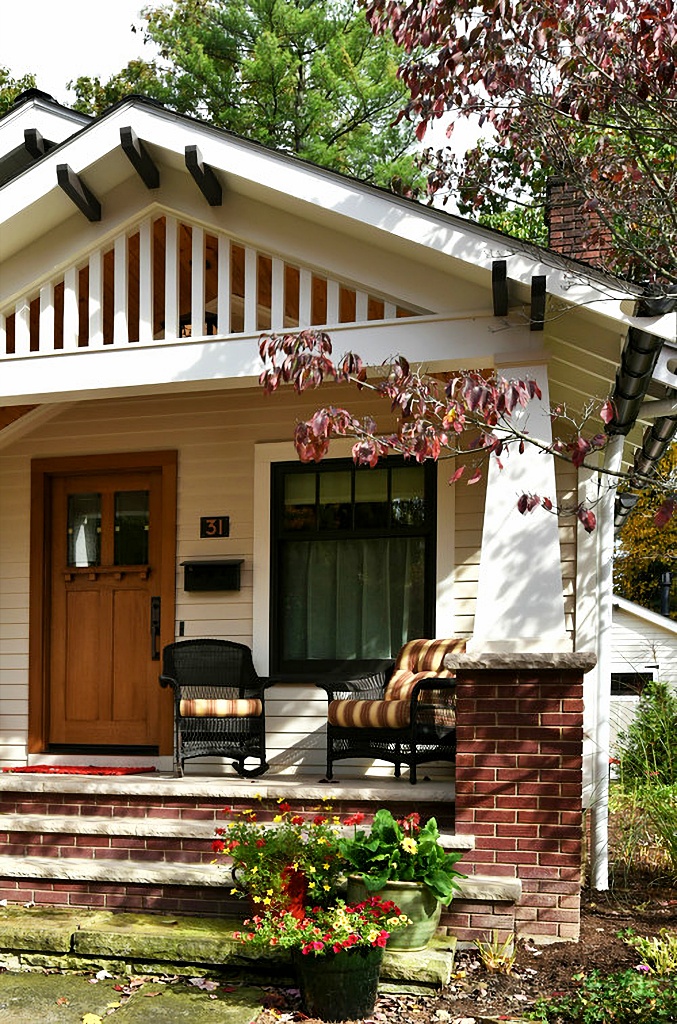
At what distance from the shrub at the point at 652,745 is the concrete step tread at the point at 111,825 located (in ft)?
8.90

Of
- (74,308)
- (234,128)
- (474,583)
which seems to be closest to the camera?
(74,308)

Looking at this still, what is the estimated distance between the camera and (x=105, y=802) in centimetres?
567

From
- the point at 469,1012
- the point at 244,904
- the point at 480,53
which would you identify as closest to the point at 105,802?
the point at 244,904

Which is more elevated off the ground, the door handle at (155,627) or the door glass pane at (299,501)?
the door glass pane at (299,501)

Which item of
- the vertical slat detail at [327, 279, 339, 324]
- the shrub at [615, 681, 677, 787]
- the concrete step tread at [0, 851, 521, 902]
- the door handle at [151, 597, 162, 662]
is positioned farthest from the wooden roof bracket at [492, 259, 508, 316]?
the door handle at [151, 597, 162, 662]

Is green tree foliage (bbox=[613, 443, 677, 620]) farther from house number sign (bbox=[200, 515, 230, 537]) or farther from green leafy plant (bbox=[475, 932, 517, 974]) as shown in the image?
green leafy plant (bbox=[475, 932, 517, 974])

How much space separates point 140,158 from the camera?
569cm

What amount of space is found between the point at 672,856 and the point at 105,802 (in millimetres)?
2945

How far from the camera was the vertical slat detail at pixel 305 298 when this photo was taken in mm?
5477

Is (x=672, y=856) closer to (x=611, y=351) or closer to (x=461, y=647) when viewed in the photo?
(x=461, y=647)

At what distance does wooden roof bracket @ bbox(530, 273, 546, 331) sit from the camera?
4883mm

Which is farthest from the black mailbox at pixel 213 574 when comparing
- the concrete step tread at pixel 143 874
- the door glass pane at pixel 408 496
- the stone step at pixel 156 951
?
the stone step at pixel 156 951

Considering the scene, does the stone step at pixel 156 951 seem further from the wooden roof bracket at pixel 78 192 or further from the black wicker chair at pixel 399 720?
the wooden roof bracket at pixel 78 192

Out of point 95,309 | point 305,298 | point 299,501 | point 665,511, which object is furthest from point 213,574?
point 665,511
